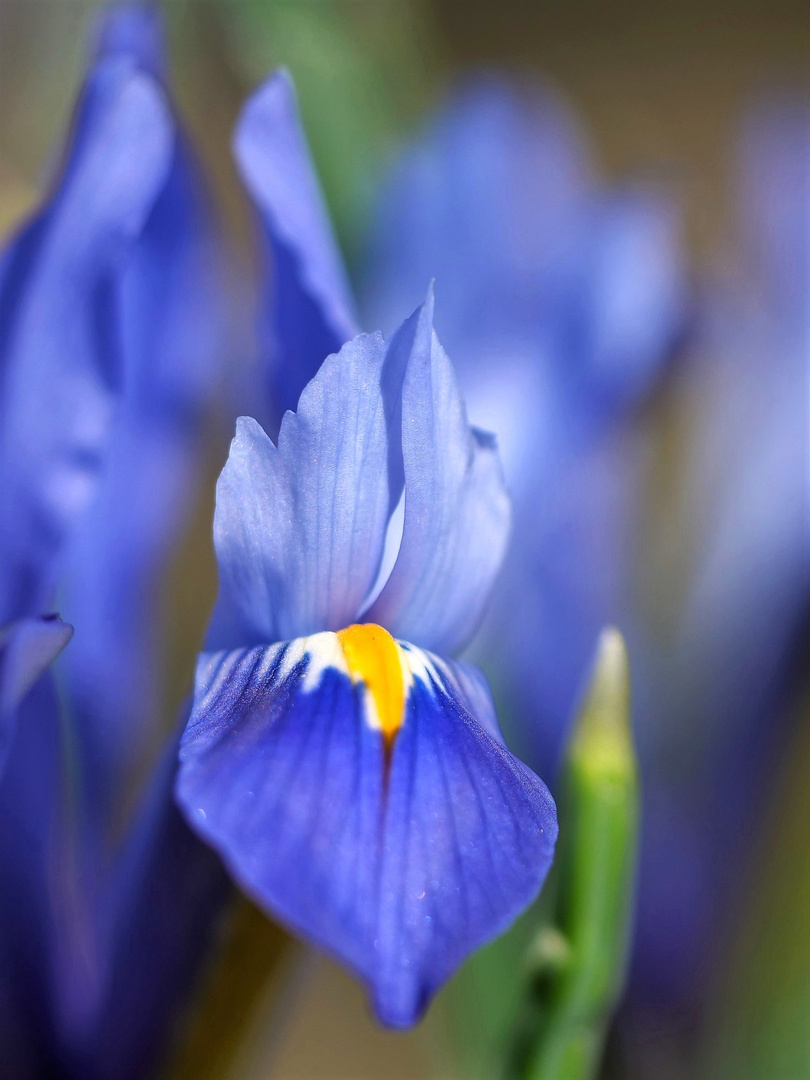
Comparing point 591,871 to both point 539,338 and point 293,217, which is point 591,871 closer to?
point 293,217

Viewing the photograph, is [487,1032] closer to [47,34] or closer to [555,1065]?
[555,1065]

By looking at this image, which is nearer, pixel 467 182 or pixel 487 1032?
pixel 487 1032

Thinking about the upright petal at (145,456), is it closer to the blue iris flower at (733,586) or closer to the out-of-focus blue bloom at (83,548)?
the out-of-focus blue bloom at (83,548)

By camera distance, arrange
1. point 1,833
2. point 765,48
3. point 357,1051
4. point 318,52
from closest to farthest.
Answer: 1. point 1,833
2. point 318,52
3. point 357,1051
4. point 765,48

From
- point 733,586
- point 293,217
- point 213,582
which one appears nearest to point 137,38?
point 293,217

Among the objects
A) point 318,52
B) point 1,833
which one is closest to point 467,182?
point 318,52

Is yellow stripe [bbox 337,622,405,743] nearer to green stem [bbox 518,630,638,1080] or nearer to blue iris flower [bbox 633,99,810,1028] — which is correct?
green stem [bbox 518,630,638,1080]

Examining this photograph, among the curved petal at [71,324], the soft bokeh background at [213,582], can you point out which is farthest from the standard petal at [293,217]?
the soft bokeh background at [213,582]
